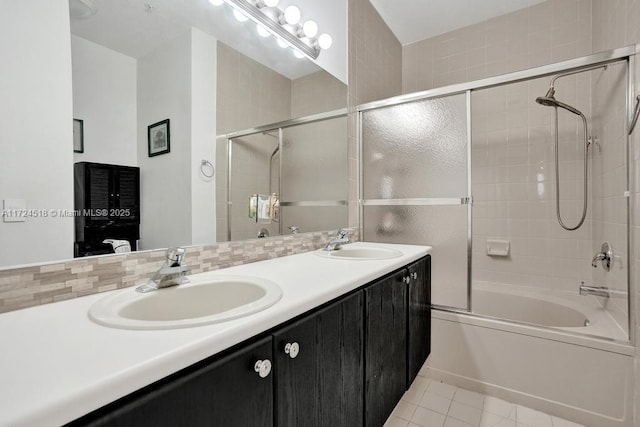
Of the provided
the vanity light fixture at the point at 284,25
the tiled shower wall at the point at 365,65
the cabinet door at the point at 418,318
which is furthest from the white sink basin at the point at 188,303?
the tiled shower wall at the point at 365,65

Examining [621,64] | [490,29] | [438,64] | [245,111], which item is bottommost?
[245,111]

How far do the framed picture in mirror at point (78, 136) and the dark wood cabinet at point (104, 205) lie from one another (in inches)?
1.5

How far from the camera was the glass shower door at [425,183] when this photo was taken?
1.78 metres

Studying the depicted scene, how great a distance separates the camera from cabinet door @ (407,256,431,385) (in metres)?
1.41

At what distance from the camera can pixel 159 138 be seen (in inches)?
38.9

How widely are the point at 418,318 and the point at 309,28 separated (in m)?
1.65

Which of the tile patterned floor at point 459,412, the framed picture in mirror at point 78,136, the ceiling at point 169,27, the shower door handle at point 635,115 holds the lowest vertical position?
the tile patterned floor at point 459,412

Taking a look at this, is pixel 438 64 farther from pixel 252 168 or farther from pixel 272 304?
pixel 272 304

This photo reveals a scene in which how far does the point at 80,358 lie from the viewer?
447 mm

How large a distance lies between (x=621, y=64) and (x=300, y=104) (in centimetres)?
158

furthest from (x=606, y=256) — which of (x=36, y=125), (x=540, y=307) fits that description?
(x=36, y=125)

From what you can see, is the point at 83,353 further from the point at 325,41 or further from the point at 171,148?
the point at 325,41

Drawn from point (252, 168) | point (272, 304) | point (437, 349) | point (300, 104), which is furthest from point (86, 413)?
point (437, 349)

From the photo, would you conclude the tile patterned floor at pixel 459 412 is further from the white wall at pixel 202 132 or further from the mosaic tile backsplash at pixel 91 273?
the white wall at pixel 202 132
